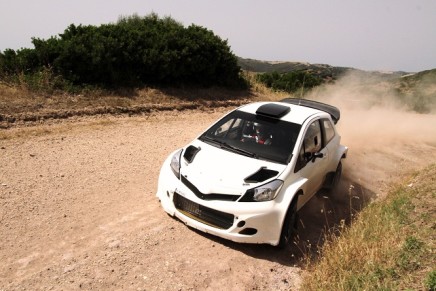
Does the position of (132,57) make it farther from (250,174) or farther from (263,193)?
(263,193)

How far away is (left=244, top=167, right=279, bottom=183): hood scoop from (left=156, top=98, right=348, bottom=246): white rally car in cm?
1

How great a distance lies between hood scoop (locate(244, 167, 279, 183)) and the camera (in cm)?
545

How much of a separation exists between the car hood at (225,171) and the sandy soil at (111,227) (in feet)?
2.74

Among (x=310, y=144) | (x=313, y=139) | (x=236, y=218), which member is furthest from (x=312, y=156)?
(x=236, y=218)

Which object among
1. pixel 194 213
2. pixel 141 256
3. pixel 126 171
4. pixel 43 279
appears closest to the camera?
pixel 43 279

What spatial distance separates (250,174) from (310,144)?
5.27 feet

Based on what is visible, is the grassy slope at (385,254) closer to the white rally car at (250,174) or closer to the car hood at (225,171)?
the white rally car at (250,174)

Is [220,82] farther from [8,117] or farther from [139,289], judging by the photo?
[139,289]

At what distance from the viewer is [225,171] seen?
18.1ft

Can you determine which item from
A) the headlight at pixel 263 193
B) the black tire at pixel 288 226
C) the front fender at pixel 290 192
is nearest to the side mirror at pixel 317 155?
the front fender at pixel 290 192

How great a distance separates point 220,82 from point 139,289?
42.9 ft

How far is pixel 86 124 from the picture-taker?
34.9 feet

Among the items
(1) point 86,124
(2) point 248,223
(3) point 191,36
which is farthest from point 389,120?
(2) point 248,223

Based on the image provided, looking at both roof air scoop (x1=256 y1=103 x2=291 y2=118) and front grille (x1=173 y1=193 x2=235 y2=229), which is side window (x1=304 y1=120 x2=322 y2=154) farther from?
front grille (x1=173 y1=193 x2=235 y2=229)
